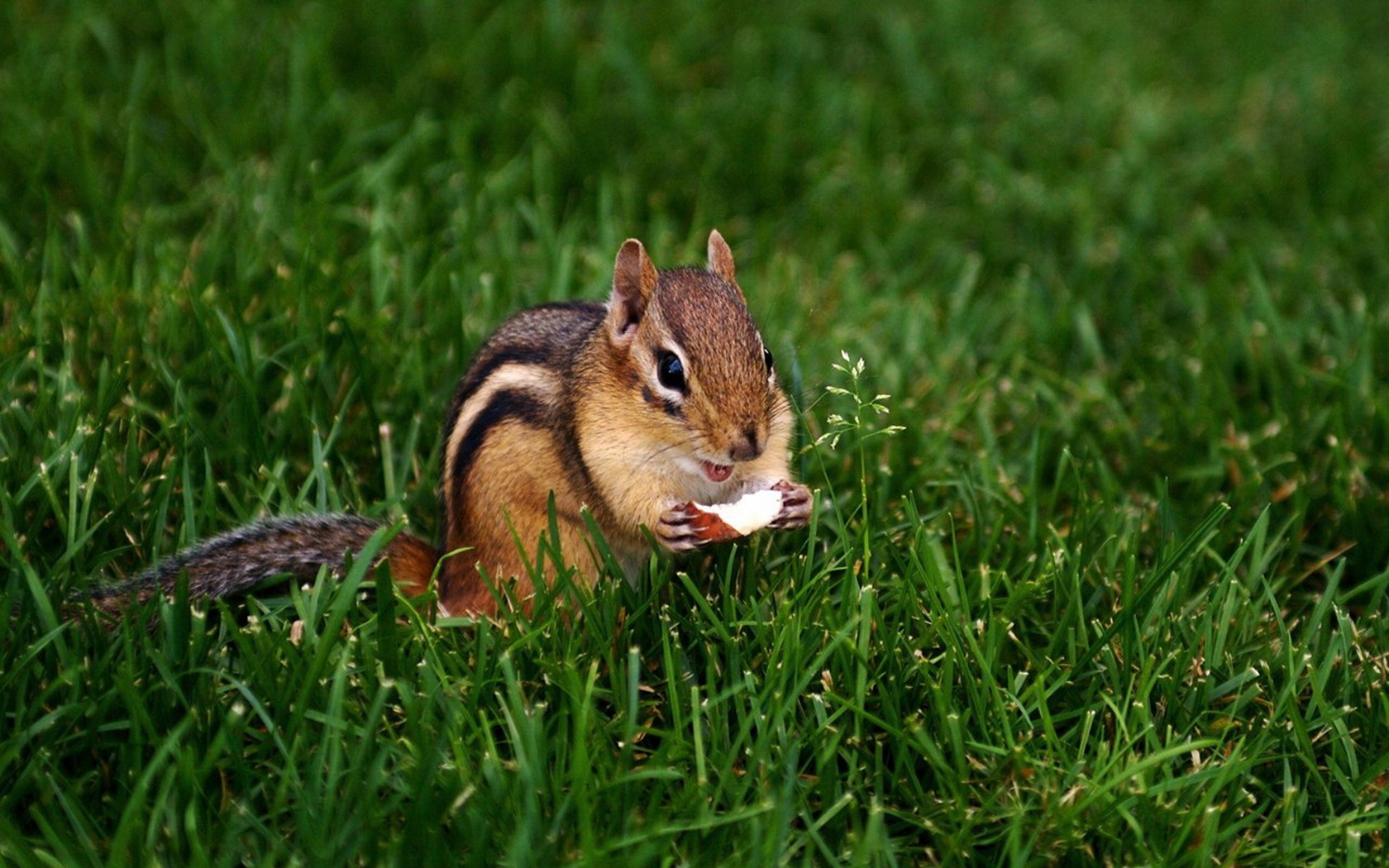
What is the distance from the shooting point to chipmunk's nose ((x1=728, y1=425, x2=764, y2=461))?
9.38 feet

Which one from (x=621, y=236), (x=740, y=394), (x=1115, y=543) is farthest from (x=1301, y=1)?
(x=740, y=394)

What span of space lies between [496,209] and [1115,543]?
240cm

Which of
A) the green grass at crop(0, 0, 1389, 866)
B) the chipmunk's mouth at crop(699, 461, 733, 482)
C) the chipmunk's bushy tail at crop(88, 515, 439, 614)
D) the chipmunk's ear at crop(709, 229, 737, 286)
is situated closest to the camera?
the green grass at crop(0, 0, 1389, 866)

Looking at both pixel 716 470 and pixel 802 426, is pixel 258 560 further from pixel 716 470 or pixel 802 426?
pixel 802 426

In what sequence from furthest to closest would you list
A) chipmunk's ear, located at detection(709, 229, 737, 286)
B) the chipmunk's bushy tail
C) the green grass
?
chipmunk's ear, located at detection(709, 229, 737, 286) < the chipmunk's bushy tail < the green grass

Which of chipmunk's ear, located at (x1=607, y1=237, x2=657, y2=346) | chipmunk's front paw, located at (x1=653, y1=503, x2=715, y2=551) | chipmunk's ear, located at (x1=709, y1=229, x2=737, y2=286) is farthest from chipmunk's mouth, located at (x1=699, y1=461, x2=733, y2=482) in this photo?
chipmunk's ear, located at (x1=709, y1=229, x2=737, y2=286)

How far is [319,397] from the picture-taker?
11.7 ft

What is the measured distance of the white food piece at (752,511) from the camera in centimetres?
287

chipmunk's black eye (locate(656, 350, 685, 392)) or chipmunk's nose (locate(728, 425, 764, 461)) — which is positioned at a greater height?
chipmunk's black eye (locate(656, 350, 685, 392))

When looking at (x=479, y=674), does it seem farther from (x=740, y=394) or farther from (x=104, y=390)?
(x=104, y=390)

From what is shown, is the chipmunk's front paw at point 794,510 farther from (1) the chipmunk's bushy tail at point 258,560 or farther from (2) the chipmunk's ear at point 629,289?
(1) the chipmunk's bushy tail at point 258,560

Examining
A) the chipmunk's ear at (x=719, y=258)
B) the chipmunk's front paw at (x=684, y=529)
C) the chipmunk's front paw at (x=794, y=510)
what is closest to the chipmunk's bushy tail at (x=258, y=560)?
the chipmunk's front paw at (x=684, y=529)

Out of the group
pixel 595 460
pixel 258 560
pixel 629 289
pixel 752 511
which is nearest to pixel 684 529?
pixel 752 511

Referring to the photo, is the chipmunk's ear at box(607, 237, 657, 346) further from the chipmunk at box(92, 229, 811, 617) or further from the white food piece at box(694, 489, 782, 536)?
the white food piece at box(694, 489, 782, 536)
